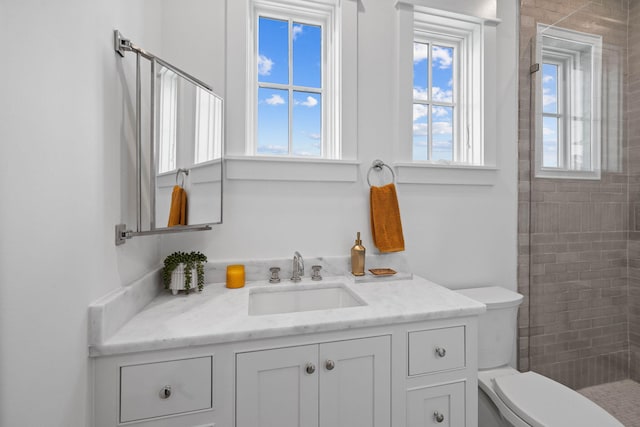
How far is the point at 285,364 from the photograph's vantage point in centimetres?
98

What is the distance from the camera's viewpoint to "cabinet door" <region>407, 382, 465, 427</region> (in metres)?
1.10

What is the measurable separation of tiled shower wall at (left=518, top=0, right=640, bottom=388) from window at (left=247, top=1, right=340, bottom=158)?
138 cm

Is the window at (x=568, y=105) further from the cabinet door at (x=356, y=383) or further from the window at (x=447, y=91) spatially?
the cabinet door at (x=356, y=383)

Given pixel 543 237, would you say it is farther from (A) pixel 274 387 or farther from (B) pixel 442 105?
(A) pixel 274 387

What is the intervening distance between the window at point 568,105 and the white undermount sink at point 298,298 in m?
1.47

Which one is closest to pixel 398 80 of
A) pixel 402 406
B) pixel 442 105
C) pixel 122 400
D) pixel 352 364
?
pixel 442 105

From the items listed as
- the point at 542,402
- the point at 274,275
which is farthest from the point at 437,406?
the point at 274,275

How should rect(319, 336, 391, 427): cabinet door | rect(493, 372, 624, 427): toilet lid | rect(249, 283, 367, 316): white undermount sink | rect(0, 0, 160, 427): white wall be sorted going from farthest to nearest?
rect(249, 283, 367, 316): white undermount sink < rect(493, 372, 624, 427): toilet lid < rect(319, 336, 391, 427): cabinet door < rect(0, 0, 160, 427): white wall

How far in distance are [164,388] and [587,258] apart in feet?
7.60

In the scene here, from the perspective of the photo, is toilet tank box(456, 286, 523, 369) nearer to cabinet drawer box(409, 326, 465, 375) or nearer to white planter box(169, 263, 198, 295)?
cabinet drawer box(409, 326, 465, 375)

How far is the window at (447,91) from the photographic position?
1.86m

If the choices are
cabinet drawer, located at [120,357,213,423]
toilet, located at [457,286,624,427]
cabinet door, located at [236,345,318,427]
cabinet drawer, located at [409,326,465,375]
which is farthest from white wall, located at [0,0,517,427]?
cabinet drawer, located at [409,326,465,375]

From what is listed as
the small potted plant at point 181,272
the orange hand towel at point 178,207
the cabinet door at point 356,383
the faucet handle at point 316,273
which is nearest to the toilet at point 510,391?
the cabinet door at point 356,383

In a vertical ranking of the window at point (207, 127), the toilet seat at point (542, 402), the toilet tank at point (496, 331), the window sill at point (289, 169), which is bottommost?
the toilet seat at point (542, 402)
